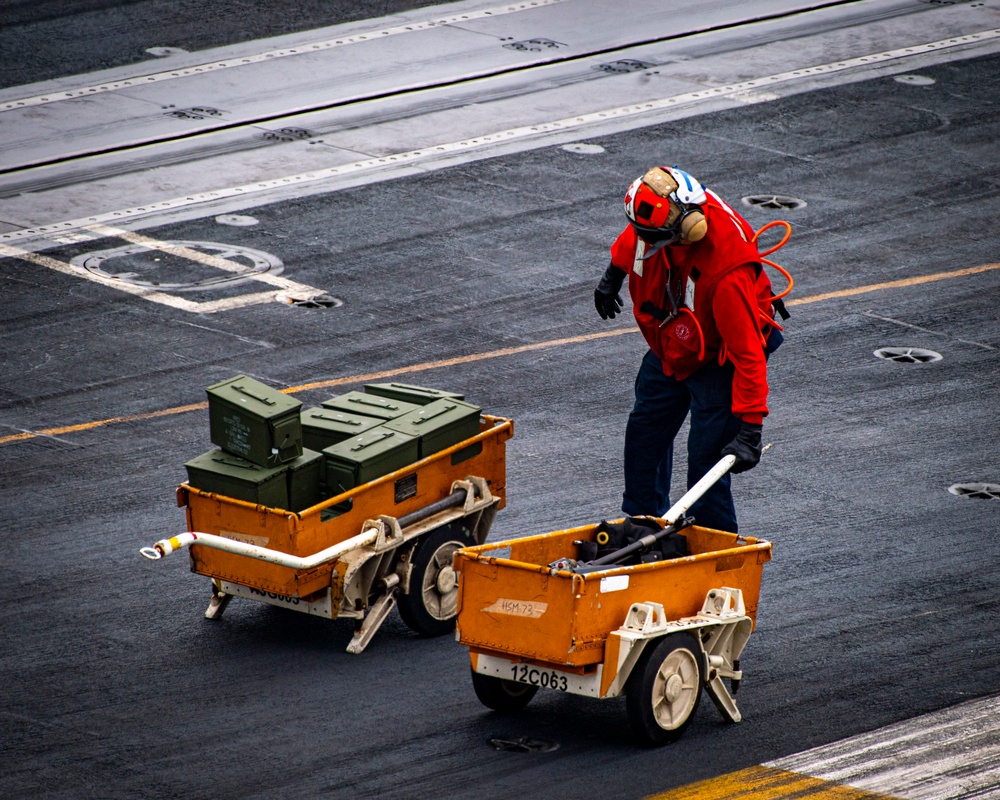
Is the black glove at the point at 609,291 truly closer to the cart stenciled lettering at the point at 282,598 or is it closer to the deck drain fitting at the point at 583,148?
the cart stenciled lettering at the point at 282,598

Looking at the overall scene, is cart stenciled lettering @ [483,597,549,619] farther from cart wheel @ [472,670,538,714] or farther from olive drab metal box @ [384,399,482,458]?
olive drab metal box @ [384,399,482,458]

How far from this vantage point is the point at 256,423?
27.4 ft

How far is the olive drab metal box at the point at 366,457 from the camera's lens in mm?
8500

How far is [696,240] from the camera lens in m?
8.28

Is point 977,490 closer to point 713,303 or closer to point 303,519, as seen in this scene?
point 713,303

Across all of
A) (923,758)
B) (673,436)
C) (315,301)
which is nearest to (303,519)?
(673,436)

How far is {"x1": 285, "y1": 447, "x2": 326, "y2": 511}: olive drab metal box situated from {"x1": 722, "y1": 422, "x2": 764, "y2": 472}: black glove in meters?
1.93

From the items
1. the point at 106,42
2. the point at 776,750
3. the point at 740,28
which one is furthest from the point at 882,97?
the point at 776,750

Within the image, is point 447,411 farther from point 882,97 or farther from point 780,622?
A: point 882,97

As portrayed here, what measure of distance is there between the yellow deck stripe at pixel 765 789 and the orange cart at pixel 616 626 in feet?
1.18

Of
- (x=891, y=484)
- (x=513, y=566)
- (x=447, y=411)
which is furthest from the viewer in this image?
(x=891, y=484)

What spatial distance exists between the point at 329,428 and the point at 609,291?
161 centimetres

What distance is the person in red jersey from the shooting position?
8.21 meters

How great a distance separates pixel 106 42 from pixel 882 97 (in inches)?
358
